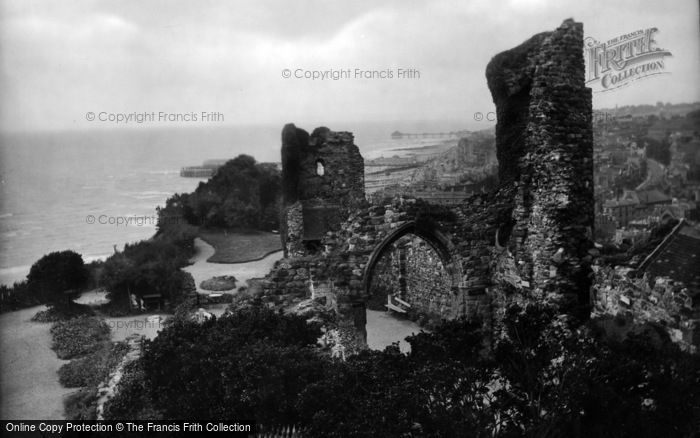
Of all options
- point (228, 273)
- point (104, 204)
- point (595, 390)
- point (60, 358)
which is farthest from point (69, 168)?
point (595, 390)

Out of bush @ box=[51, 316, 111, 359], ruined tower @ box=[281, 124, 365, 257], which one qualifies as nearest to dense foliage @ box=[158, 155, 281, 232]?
ruined tower @ box=[281, 124, 365, 257]

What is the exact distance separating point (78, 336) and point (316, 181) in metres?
8.32

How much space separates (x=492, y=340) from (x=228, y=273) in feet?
40.1

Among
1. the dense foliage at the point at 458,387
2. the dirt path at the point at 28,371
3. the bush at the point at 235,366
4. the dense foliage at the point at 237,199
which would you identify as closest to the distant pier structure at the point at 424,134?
the bush at the point at 235,366

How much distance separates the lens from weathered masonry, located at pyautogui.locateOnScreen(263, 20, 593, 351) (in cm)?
1137

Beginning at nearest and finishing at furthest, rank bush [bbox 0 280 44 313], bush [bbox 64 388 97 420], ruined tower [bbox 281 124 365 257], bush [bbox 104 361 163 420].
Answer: bush [bbox 104 361 163 420], bush [bbox 64 388 97 420], bush [bbox 0 280 44 313], ruined tower [bbox 281 124 365 257]

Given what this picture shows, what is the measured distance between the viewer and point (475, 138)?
64.8ft

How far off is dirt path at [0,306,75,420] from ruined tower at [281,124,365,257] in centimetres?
764

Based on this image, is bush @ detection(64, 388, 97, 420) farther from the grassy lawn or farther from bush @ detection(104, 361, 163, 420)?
the grassy lawn

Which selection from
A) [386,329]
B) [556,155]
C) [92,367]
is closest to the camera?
[556,155]

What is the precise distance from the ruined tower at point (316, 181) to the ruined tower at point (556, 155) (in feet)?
25.9

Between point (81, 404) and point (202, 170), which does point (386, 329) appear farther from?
point (202, 170)

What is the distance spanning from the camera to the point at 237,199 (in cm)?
2747

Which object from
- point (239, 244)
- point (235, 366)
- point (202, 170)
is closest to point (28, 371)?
point (235, 366)
